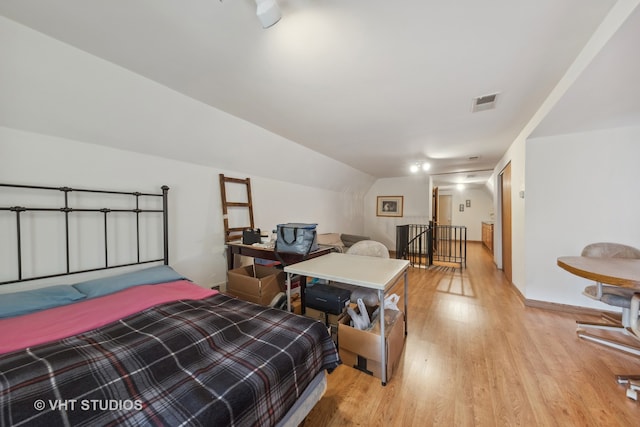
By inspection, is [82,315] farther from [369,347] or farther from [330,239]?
[330,239]

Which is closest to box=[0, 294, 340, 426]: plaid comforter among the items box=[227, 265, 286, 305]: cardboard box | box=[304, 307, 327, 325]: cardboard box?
box=[304, 307, 327, 325]: cardboard box

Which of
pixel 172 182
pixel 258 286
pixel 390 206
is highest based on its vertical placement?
pixel 172 182

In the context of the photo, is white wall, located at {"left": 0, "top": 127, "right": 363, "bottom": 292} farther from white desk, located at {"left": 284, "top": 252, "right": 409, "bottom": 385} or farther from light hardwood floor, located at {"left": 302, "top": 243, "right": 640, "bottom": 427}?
light hardwood floor, located at {"left": 302, "top": 243, "right": 640, "bottom": 427}

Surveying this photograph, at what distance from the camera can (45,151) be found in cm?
174

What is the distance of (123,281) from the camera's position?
1815mm

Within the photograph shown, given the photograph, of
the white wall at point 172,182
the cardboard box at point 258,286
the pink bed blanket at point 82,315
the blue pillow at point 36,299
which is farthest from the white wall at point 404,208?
the blue pillow at point 36,299

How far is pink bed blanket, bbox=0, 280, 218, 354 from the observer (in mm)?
1142

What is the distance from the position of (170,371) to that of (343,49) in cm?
198

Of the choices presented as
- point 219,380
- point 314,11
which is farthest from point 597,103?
point 219,380

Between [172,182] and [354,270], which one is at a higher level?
[172,182]

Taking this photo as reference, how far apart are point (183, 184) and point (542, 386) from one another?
3.66 metres

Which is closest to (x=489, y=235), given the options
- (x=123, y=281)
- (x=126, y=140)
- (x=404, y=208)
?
(x=404, y=208)

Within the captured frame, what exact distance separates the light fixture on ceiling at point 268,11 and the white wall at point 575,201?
3.37m

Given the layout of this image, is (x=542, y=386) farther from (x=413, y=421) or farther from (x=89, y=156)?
(x=89, y=156)
